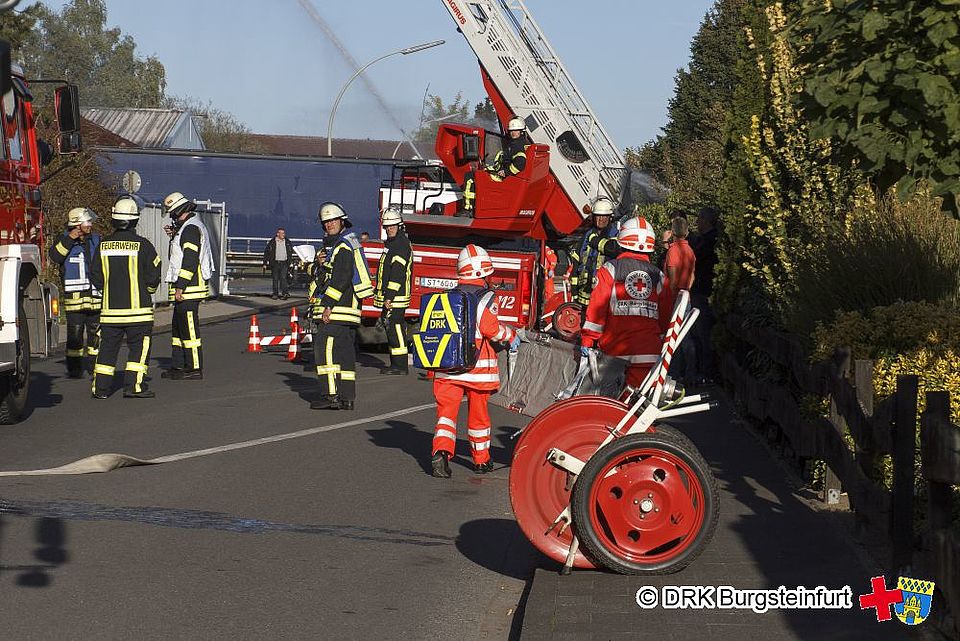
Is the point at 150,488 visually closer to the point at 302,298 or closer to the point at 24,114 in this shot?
the point at 24,114

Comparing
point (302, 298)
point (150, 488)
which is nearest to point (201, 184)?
point (302, 298)

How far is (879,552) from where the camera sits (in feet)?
24.6

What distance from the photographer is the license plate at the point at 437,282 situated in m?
19.9

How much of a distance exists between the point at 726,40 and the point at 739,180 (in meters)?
39.1

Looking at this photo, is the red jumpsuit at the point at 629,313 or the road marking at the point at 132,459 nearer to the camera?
the road marking at the point at 132,459

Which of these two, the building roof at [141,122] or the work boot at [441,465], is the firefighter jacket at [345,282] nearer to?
the work boot at [441,465]

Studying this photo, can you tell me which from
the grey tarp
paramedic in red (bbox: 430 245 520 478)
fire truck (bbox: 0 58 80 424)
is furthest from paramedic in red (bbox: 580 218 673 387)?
fire truck (bbox: 0 58 80 424)

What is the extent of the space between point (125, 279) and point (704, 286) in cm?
699

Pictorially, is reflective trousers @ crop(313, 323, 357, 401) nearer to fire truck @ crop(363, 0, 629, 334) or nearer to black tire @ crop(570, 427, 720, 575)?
fire truck @ crop(363, 0, 629, 334)

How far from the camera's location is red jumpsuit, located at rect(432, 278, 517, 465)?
10359 millimetres

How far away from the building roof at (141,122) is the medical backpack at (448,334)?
76971 millimetres

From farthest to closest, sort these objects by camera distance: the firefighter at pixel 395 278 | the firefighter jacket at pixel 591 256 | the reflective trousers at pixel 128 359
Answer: the firefighter jacket at pixel 591 256
the firefighter at pixel 395 278
the reflective trousers at pixel 128 359

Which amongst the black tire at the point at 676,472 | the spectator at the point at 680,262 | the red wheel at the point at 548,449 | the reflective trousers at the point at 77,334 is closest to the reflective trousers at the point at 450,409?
the red wheel at the point at 548,449

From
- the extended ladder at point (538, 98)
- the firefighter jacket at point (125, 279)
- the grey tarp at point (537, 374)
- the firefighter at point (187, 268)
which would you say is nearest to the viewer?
the grey tarp at point (537, 374)
